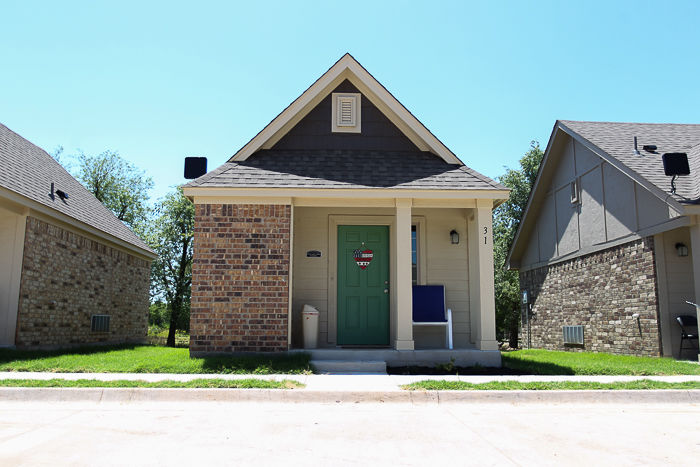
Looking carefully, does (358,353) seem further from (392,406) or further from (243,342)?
(392,406)

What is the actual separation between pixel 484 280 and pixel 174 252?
23.8 meters

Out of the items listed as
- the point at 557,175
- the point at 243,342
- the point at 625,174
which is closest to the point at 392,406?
the point at 243,342

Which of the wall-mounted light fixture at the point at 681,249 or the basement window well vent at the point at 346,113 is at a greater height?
the basement window well vent at the point at 346,113

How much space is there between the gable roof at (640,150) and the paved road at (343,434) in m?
5.81

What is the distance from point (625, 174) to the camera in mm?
12195

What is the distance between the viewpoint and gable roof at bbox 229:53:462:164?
10.4 m

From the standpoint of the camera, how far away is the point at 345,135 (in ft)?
35.3

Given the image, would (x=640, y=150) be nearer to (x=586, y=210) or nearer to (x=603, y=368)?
(x=586, y=210)

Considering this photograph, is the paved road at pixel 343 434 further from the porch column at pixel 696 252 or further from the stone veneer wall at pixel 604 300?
the stone veneer wall at pixel 604 300

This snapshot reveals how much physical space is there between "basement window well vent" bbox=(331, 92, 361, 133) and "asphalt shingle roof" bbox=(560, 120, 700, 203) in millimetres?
5838

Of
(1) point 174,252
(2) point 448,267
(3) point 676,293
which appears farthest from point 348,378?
(1) point 174,252

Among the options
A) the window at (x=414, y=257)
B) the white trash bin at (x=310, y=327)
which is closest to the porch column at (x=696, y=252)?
the window at (x=414, y=257)

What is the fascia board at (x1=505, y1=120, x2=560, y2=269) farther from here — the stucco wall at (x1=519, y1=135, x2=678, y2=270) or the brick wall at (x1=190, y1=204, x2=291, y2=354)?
the brick wall at (x1=190, y1=204, x2=291, y2=354)

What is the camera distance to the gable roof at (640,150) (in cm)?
1061
